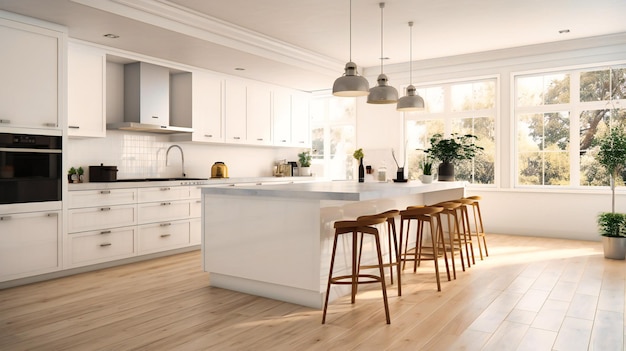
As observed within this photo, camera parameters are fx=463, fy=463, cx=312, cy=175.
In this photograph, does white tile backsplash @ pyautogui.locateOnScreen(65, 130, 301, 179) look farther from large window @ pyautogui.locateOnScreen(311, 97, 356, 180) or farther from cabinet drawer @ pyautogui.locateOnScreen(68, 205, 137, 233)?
large window @ pyautogui.locateOnScreen(311, 97, 356, 180)

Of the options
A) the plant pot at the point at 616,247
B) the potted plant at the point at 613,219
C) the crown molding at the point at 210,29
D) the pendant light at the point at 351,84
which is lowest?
the plant pot at the point at 616,247

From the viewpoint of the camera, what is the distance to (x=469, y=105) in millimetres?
7480

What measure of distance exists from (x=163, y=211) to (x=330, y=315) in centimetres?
302

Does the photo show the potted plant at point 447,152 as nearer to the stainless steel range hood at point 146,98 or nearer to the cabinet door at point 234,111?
the cabinet door at point 234,111

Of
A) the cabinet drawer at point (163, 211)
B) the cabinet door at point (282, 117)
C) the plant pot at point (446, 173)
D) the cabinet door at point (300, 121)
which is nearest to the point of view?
the cabinet drawer at point (163, 211)

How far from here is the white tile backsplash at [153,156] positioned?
5598mm

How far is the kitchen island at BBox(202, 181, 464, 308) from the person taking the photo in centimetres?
345

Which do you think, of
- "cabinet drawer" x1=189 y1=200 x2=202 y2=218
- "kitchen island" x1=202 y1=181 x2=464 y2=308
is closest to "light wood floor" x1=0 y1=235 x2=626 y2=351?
"kitchen island" x1=202 y1=181 x2=464 y2=308

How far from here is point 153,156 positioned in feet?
21.0

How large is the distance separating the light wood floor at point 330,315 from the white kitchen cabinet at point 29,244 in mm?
171

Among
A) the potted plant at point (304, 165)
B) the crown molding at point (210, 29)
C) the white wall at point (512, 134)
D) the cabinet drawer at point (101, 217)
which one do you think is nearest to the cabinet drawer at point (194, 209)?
the cabinet drawer at point (101, 217)

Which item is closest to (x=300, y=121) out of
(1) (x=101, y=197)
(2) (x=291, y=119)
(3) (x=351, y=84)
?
(2) (x=291, y=119)

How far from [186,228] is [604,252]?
16.5 feet

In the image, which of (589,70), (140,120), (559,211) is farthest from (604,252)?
(140,120)
